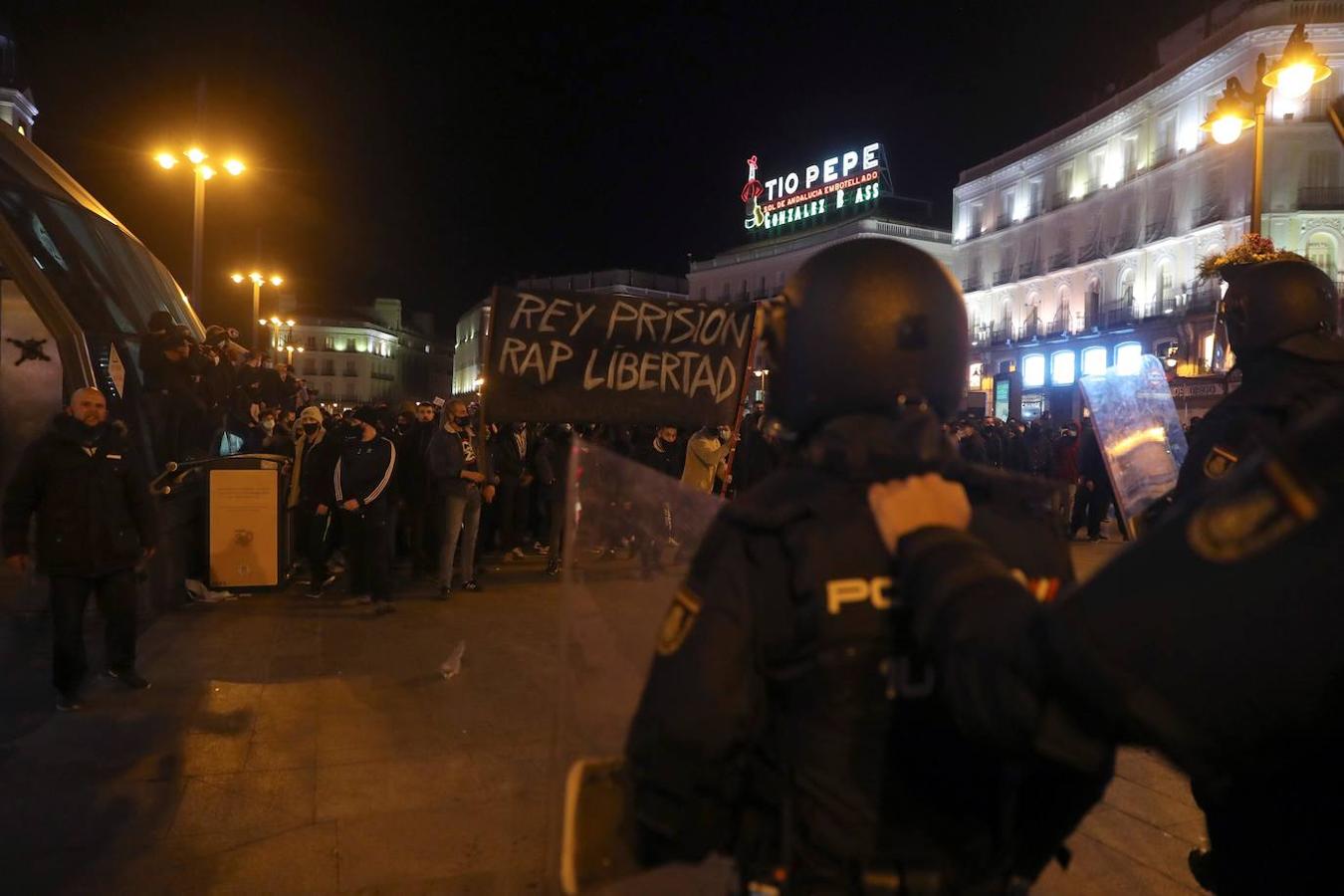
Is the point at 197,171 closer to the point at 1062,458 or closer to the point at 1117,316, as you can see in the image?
the point at 1062,458

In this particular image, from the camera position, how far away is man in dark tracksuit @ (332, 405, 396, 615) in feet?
27.4

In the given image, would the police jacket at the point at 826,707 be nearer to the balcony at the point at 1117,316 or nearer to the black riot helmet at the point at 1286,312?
the black riot helmet at the point at 1286,312

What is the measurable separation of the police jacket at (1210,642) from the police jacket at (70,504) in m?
5.86

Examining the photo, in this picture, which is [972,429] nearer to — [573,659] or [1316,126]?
[573,659]

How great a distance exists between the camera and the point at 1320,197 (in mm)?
33625

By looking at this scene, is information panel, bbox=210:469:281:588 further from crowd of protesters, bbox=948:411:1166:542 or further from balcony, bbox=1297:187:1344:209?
balcony, bbox=1297:187:1344:209

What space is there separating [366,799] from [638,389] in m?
2.38

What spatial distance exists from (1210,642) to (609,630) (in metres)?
1.32

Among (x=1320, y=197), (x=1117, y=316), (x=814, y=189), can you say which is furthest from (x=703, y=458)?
(x=814, y=189)

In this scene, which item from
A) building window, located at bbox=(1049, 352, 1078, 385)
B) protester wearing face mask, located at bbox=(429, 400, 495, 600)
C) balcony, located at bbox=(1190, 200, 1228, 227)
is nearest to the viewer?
protester wearing face mask, located at bbox=(429, 400, 495, 600)

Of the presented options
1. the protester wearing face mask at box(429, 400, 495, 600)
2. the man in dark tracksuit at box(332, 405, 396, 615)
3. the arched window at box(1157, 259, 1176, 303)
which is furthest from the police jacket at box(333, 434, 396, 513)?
the arched window at box(1157, 259, 1176, 303)

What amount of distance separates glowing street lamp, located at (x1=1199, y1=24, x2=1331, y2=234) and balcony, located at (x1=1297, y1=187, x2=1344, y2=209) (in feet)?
91.0

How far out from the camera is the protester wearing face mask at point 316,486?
8930mm

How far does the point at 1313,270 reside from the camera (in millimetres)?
3170
